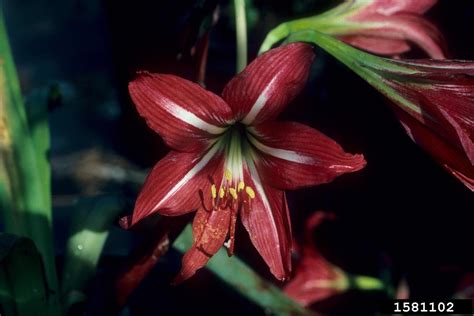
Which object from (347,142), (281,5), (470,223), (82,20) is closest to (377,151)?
(347,142)

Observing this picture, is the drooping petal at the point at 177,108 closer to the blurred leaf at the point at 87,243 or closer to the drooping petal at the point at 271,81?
the drooping petal at the point at 271,81

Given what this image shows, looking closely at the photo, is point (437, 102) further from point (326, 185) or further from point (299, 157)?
point (326, 185)

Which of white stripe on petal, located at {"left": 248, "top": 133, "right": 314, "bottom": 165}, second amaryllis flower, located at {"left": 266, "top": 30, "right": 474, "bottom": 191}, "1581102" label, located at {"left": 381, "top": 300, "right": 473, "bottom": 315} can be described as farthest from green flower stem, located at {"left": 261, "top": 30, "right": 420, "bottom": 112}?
"1581102" label, located at {"left": 381, "top": 300, "right": 473, "bottom": 315}

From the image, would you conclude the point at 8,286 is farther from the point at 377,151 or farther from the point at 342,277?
the point at 377,151

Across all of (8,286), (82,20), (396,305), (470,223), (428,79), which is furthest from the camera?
(82,20)

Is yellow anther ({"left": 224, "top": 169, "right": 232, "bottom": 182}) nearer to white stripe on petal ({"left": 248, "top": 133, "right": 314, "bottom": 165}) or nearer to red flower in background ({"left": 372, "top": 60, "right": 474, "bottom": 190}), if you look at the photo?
white stripe on petal ({"left": 248, "top": 133, "right": 314, "bottom": 165})

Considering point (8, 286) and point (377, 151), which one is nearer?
point (8, 286)

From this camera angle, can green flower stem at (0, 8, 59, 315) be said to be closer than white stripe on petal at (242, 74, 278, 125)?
No

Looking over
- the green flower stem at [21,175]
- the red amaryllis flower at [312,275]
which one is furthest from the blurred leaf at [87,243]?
the red amaryllis flower at [312,275]
